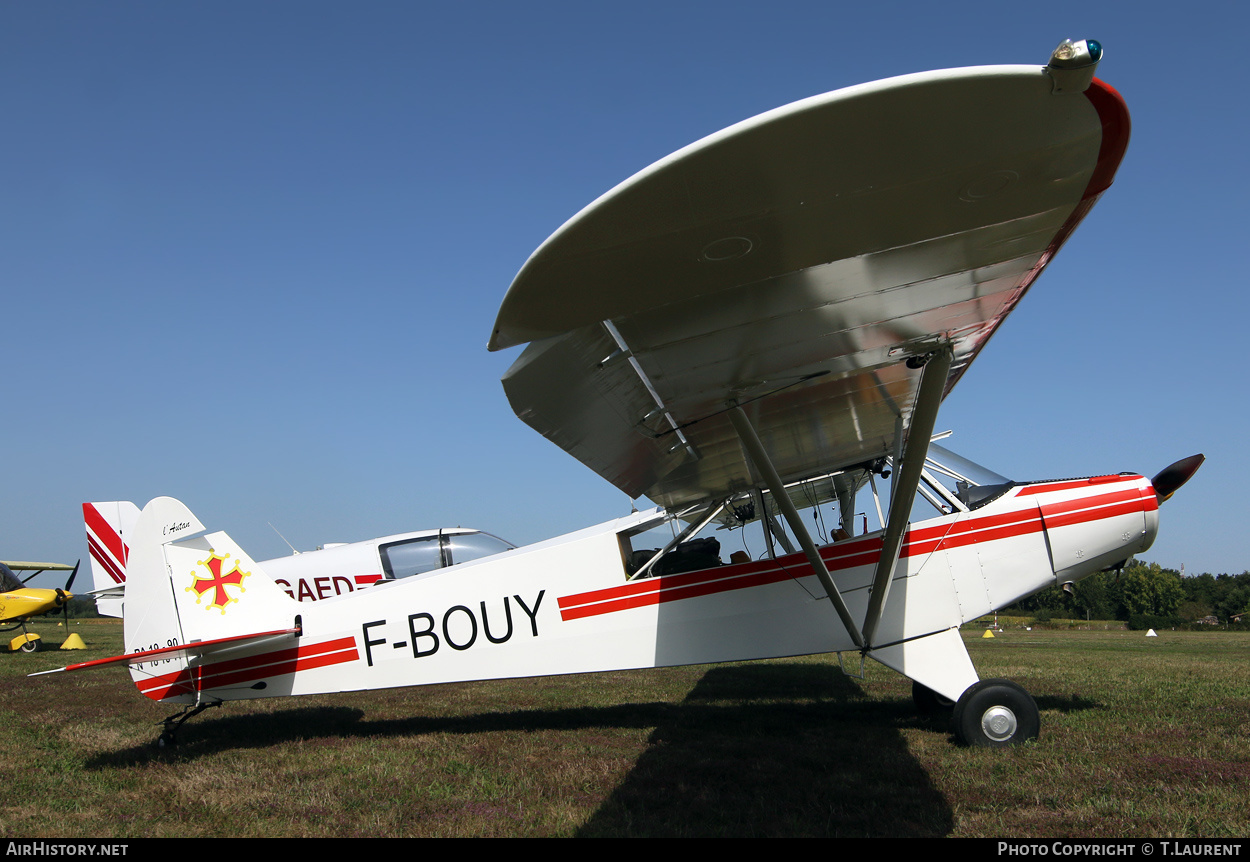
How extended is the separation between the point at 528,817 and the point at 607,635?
2.32m

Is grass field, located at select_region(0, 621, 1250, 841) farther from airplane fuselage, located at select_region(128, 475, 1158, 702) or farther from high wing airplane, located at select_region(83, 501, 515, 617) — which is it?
high wing airplane, located at select_region(83, 501, 515, 617)

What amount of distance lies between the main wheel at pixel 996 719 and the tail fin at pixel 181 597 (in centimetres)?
557

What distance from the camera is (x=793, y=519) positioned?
4.82 m

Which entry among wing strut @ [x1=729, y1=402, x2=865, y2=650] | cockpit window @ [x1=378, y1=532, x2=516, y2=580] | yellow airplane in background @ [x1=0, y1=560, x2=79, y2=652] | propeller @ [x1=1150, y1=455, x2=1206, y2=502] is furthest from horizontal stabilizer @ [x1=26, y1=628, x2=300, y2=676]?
yellow airplane in background @ [x1=0, y1=560, x2=79, y2=652]

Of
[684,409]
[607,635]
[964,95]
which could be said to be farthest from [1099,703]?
[964,95]

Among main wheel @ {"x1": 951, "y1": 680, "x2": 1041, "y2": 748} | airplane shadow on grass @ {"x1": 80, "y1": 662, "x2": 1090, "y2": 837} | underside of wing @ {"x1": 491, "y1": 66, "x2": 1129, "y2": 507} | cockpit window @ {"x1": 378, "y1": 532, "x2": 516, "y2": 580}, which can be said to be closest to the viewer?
underside of wing @ {"x1": 491, "y1": 66, "x2": 1129, "y2": 507}

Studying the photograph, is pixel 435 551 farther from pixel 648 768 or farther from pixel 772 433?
pixel 772 433

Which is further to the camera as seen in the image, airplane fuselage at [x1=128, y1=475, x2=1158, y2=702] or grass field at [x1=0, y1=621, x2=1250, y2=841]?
airplane fuselage at [x1=128, y1=475, x2=1158, y2=702]

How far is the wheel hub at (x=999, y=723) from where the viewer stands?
495cm

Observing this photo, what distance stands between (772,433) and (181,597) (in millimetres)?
5217

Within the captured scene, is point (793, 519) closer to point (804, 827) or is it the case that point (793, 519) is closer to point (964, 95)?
point (804, 827)

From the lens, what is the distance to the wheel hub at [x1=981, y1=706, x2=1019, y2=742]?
4953 millimetres

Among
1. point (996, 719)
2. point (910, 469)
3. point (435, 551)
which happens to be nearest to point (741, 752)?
point (996, 719)

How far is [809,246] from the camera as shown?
2.19 m
